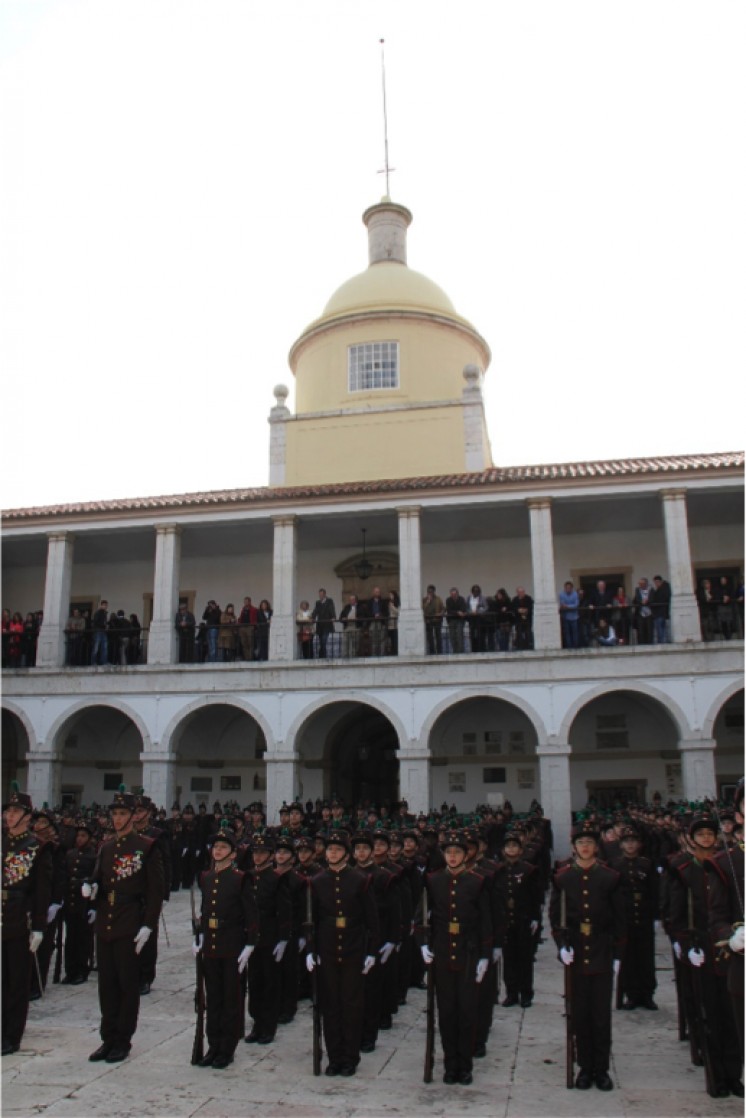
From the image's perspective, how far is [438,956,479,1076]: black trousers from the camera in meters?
6.70

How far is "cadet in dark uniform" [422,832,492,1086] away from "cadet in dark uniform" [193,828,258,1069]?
4.50 feet

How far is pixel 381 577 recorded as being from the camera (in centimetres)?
2325

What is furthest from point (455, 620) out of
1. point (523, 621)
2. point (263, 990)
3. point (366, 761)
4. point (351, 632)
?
point (263, 990)

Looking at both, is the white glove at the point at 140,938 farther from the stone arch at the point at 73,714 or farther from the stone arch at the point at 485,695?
the stone arch at the point at 73,714

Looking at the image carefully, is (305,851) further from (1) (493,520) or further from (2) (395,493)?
(1) (493,520)

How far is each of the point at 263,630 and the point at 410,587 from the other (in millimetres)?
3556

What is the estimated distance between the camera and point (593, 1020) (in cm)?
662

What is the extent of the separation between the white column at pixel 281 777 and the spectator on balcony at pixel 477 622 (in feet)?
14.2

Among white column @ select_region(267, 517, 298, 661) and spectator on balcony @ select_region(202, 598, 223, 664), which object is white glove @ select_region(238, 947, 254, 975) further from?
spectator on balcony @ select_region(202, 598, 223, 664)

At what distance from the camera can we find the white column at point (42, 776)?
808 inches

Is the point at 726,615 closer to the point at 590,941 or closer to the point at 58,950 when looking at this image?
the point at 590,941

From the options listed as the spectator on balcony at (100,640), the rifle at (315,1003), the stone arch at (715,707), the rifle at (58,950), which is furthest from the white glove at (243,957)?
the spectator on balcony at (100,640)

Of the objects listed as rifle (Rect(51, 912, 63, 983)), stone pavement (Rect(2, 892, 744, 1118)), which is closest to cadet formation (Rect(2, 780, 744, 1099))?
stone pavement (Rect(2, 892, 744, 1118))

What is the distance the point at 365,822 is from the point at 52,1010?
21.0 ft
